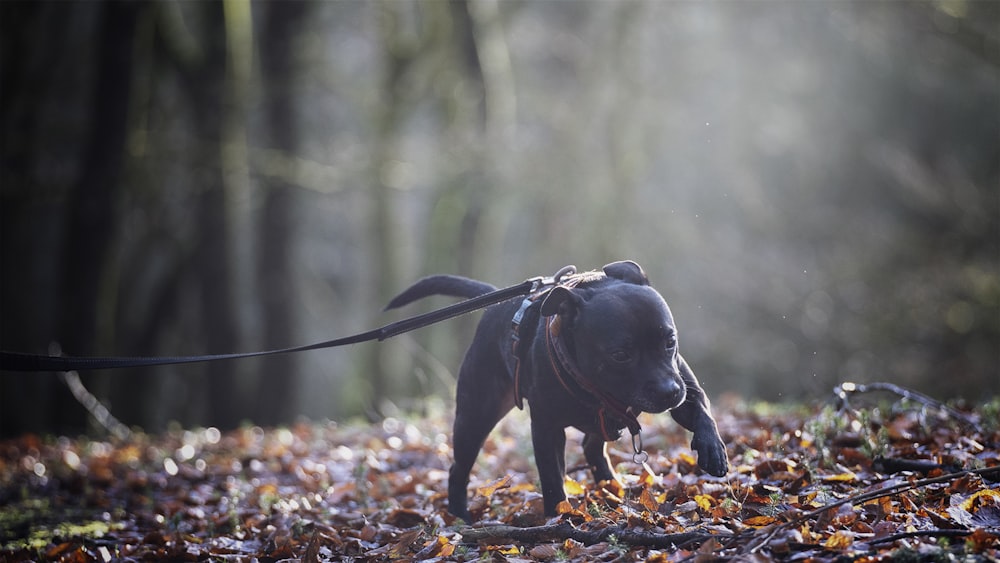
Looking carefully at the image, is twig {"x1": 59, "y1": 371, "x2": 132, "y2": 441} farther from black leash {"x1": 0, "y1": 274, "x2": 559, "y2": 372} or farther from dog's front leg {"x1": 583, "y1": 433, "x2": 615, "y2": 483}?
dog's front leg {"x1": 583, "y1": 433, "x2": 615, "y2": 483}

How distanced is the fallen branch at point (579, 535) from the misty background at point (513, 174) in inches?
305

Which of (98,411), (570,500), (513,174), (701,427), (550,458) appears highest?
(513,174)

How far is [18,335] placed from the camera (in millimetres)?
16578

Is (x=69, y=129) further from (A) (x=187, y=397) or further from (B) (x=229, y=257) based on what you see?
(A) (x=187, y=397)

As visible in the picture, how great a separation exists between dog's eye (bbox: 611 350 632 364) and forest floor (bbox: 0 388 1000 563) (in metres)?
0.72

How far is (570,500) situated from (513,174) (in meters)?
10.8

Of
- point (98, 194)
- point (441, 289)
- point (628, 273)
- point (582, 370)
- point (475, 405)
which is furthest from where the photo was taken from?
point (98, 194)

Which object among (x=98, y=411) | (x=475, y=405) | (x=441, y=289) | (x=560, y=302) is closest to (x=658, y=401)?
(x=560, y=302)

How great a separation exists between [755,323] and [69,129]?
43.1 feet

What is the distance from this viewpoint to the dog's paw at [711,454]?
4.09 m

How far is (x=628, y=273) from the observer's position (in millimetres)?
4457

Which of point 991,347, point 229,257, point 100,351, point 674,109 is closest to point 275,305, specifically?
point 229,257

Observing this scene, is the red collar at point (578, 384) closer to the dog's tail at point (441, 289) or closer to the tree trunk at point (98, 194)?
the dog's tail at point (441, 289)

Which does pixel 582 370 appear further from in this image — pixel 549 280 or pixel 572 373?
pixel 549 280
